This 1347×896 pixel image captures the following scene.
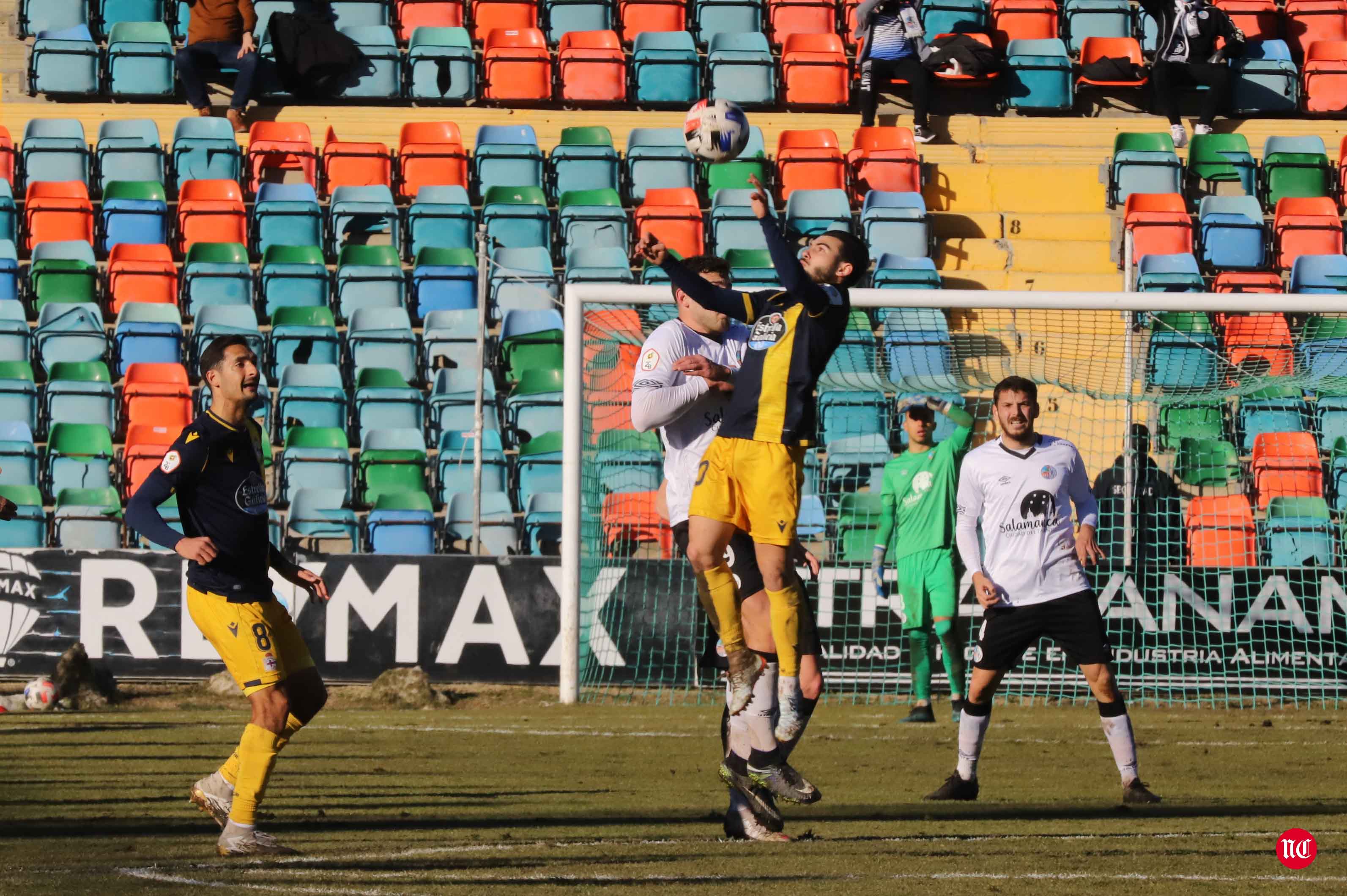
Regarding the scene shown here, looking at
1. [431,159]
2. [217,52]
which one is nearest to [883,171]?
[431,159]

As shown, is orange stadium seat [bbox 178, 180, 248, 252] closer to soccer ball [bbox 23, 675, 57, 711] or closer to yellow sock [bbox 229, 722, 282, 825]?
soccer ball [bbox 23, 675, 57, 711]

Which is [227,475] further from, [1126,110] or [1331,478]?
[1126,110]

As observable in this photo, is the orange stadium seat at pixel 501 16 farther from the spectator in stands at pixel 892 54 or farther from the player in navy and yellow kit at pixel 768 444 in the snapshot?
the player in navy and yellow kit at pixel 768 444

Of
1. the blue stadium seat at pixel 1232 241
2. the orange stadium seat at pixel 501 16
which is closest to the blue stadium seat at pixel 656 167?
the orange stadium seat at pixel 501 16

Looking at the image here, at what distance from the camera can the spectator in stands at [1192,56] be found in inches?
760

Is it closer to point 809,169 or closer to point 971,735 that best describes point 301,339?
point 809,169

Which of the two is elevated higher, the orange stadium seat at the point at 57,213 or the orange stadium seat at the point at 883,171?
the orange stadium seat at the point at 883,171

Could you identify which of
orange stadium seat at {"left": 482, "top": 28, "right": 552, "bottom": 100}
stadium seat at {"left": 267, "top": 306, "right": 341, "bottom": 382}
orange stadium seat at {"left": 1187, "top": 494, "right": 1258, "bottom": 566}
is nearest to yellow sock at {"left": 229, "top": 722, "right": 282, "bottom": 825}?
orange stadium seat at {"left": 1187, "top": 494, "right": 1258, "bottom": 566}

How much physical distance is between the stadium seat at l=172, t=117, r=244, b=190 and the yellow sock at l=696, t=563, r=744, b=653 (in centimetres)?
1364

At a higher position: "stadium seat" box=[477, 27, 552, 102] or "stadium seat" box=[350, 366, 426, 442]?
"stadium seat" box=[477, 27, 552, 102]

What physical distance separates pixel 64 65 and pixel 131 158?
2.18 meters

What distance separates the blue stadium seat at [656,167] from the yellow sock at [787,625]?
1284 cm

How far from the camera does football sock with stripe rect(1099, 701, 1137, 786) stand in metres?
7.95

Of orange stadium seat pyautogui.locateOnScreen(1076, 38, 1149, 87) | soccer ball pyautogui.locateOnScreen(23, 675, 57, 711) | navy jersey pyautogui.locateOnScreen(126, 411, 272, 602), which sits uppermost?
orange stadium seat pyautogui.locateOnScreen(1076, 38, 1149, 87)
